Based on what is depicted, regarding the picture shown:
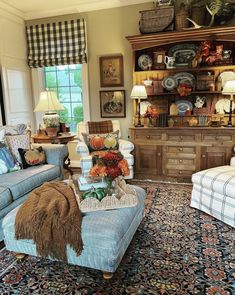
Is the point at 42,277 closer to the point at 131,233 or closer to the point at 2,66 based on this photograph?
the point at 131,233

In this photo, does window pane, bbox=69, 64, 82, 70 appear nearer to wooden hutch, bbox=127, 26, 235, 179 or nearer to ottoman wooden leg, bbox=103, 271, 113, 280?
wooden hutch, bbox=127, 26, 235, 179

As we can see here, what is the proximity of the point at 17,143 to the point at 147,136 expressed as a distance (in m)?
1.78

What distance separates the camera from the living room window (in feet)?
14.6

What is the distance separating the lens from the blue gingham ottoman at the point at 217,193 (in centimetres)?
232

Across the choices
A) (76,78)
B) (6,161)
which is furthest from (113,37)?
(6,161)

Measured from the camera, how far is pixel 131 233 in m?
1.94

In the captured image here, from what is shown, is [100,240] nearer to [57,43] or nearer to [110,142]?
[110,142]

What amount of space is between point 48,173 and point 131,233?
1353mm

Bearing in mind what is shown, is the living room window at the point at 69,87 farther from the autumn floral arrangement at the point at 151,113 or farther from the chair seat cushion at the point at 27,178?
the chair seat cushion at the point at 27,178

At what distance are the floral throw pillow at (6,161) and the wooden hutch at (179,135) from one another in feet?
5.63

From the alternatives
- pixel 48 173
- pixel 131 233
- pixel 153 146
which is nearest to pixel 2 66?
pixel 48 173

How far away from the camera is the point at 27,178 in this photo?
101 inches

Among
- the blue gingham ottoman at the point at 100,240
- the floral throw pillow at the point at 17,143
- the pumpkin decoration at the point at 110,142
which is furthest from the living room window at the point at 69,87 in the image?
the blue gingham ottoman at the point at 100,240

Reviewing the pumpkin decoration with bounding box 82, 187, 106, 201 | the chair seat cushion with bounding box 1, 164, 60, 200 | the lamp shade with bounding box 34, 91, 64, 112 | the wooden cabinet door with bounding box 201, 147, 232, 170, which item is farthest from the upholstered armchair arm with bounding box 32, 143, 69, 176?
the wooden cabinet door with bounding box 201, 147, 232, 170
